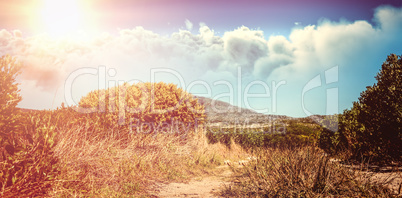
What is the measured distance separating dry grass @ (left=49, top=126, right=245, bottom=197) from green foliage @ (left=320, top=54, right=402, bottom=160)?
5401 mm

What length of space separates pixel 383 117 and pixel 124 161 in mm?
8551

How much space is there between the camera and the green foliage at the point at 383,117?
7309 millimetres

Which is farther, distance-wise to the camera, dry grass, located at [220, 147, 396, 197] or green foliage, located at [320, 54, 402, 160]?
green foliage, located at [320, 54, 402, 160]

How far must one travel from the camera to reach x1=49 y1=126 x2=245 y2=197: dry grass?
5.14 meters

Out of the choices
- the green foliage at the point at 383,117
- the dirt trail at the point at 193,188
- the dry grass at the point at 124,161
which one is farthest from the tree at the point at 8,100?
the green foliage at the point at 383,117

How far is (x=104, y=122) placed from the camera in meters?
8.45

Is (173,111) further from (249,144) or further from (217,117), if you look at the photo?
(217,117)

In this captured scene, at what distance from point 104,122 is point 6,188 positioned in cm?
468

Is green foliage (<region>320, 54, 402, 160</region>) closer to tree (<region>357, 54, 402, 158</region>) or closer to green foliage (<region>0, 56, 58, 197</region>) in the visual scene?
tree (<region>357, 54, 402, 158</region>)

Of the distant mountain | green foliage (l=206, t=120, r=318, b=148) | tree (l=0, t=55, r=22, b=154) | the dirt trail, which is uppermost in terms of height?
tree (l=0, t=55, r=22, b=154)

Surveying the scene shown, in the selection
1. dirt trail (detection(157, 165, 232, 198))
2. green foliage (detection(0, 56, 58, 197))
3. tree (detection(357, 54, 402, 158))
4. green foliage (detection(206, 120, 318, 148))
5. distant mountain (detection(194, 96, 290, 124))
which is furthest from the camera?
distant mountain (detection(194, 96, 290, 124))

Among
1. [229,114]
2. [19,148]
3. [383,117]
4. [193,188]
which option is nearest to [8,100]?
[19,148]

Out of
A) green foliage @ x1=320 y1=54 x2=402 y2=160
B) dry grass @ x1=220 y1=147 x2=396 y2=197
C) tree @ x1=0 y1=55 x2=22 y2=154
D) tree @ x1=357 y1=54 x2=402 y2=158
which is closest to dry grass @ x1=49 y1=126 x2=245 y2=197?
tree @ x1=0 y1=55 x2=22 y2=154

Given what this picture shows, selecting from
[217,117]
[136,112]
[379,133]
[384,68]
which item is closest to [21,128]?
[136,112]
